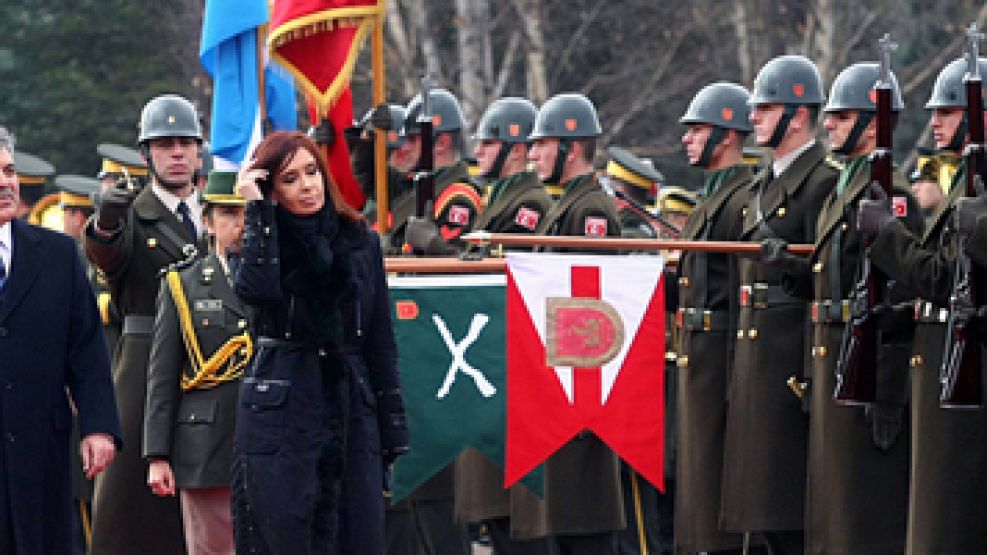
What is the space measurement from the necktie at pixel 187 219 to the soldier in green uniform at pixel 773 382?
2660 millimetres

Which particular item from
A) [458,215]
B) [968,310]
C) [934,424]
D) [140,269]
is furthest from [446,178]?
[968,310]

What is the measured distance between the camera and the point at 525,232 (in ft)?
40.2

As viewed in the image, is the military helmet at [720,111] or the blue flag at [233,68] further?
the military helmet at [720,111]

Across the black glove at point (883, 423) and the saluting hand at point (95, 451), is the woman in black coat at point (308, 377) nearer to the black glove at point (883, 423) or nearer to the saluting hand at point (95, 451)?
the saluting hand at point (95, 451)

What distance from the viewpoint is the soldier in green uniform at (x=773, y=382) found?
10297mm

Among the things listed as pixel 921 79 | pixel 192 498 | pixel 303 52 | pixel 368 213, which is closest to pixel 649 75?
pixel 921 79

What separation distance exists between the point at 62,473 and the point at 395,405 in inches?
50.4

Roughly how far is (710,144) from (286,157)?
13.3ft

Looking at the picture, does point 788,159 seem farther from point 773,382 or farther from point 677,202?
point 677,202

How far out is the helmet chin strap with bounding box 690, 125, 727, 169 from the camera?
11609mm

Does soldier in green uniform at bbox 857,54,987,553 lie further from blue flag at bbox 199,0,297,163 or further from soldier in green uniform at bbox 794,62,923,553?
blue flag at bbox 199,0,297,163

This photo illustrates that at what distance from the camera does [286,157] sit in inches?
316

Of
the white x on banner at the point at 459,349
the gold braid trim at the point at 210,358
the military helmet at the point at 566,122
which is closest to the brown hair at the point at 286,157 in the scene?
the gold braid trim at the point at 210,358

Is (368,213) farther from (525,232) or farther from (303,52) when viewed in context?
(303,52)
